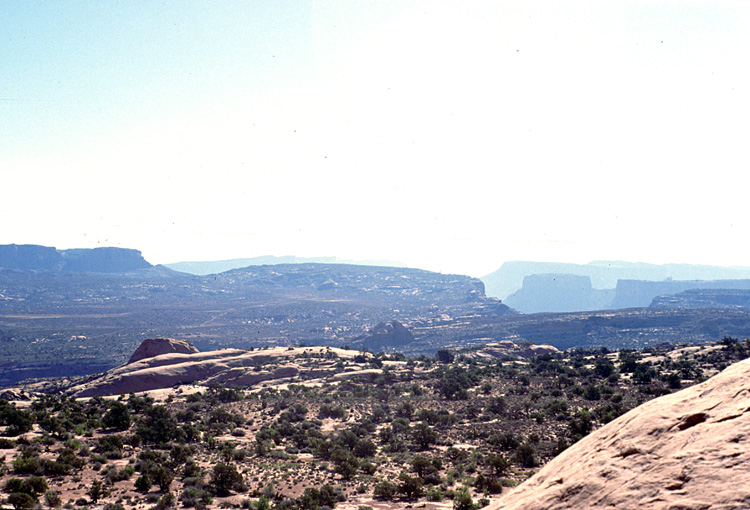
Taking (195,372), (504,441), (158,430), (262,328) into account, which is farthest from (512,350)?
(262,328)

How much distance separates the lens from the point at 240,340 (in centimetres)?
12812

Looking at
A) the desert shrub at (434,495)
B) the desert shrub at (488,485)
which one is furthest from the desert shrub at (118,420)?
the desert shrub at (488,485)

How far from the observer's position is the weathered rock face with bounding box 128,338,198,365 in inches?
2746

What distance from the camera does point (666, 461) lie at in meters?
6.88

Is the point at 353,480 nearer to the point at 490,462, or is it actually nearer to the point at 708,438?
the point at 490,462

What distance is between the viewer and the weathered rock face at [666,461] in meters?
6.00

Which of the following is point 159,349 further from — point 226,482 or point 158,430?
point 226,482

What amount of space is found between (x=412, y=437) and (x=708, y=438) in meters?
24.6

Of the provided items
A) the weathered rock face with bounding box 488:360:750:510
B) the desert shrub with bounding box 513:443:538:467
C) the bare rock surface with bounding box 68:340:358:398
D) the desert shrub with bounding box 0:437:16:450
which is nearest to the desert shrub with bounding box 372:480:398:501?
the desert shrub with bounding box 513:443:538:467

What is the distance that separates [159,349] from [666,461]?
75.6 meters

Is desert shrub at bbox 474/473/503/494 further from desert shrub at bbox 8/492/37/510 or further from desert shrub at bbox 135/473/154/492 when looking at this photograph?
desert shrub at bbox 8/492/37/510

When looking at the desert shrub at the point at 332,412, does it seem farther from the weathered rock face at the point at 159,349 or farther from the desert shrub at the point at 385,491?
the weathered rock face at the point at 159,349

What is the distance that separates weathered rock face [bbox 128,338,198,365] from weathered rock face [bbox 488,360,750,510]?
233ft

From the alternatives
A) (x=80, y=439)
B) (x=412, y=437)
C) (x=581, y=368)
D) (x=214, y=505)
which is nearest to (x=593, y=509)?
(x=214, y=505)
